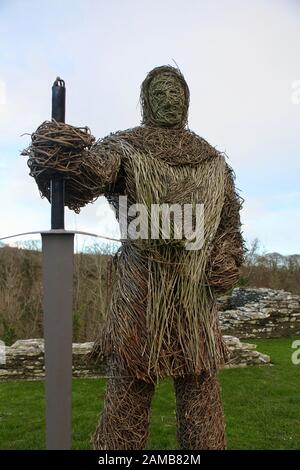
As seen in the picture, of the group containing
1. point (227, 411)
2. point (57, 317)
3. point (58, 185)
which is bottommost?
point (227, 411)

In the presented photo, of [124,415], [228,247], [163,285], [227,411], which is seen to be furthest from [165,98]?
[227,411]

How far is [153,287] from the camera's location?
2.17 meters

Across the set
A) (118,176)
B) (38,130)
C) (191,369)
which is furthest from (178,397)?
(38,130)

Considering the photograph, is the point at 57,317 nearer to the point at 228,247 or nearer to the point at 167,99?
the point at 228,247

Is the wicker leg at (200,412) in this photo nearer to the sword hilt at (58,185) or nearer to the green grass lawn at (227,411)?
the sword hilt at (58,185)

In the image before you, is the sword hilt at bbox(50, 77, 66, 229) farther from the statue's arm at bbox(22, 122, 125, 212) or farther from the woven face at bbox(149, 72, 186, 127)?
the woven face at bbox(149, 72, 186, 127)

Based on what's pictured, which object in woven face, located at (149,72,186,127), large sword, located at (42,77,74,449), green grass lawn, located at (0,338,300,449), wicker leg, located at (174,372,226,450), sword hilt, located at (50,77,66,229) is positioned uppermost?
woven face, located at (149,72,186,127)

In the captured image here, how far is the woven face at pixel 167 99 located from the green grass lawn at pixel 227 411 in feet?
8.49

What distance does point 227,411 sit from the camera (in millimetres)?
4922

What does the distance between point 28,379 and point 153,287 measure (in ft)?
16.4

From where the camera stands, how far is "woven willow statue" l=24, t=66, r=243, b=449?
215cm

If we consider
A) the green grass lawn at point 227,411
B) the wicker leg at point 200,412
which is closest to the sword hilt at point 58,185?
the wicker leg at point 200,412

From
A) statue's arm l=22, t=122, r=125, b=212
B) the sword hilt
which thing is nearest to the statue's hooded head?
statue's arm l=22, t=122, r=125, b=212

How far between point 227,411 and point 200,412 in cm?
282
